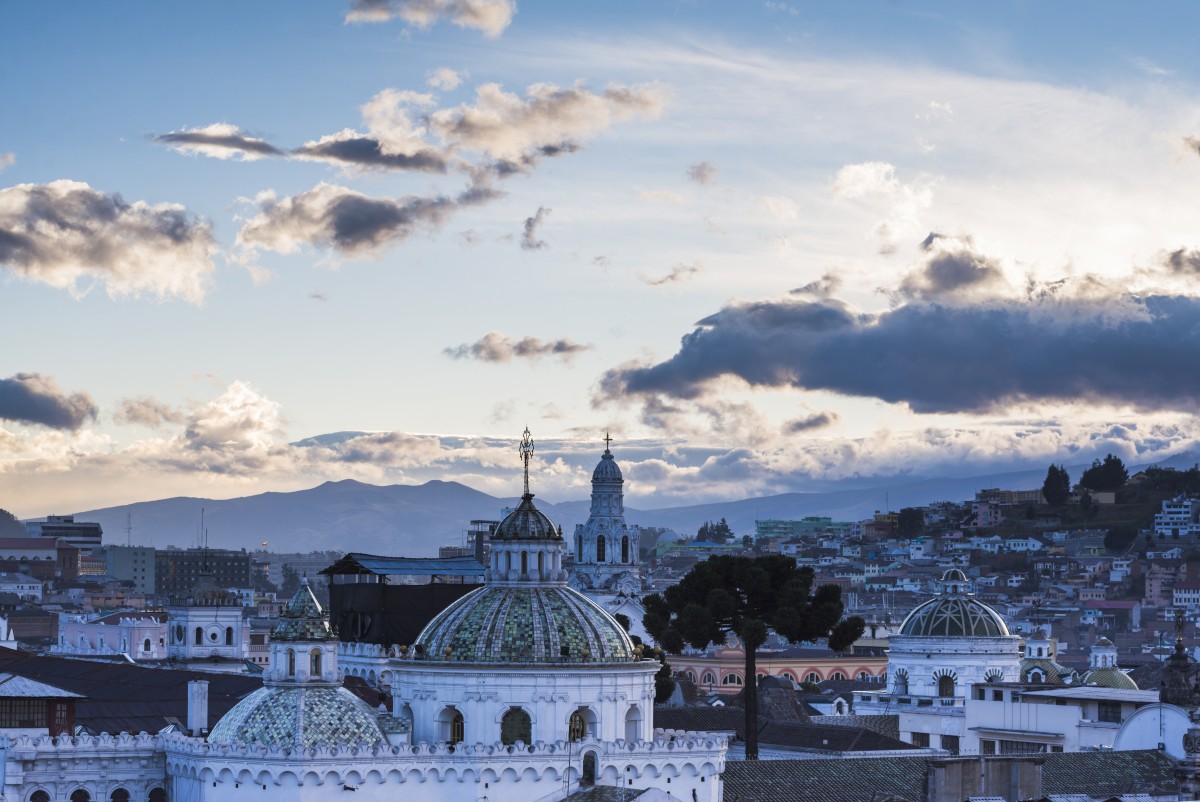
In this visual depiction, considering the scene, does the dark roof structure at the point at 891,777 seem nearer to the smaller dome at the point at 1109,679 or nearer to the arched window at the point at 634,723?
the arched window at the point at 634,723

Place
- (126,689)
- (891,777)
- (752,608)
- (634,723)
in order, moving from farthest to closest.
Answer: (126,689) → (752,608) → (891,777) → (634,723)

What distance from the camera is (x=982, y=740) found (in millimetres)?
73750

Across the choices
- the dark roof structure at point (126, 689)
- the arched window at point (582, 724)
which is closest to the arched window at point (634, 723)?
the arched window at point (582, 724)

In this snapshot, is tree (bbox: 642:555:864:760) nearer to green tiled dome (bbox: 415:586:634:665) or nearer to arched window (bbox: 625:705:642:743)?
arched window (bbox: 625:705:642:743)

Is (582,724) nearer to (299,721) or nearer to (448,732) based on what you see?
(448,732)

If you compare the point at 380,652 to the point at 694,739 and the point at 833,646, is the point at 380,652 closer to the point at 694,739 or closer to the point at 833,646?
the point at 833,646

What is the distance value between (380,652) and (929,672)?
24910mm

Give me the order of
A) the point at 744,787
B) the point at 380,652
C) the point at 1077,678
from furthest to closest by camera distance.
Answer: the point at 1077,678 → the point at 380,652 → the point at 744,787

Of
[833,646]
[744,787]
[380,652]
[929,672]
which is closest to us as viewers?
[744,787]

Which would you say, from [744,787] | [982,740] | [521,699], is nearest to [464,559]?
[982,740]

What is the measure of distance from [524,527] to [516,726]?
4.73m

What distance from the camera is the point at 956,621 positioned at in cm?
8675

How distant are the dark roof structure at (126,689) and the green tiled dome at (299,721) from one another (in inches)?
398

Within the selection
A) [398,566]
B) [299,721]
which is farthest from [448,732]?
[398,566]
